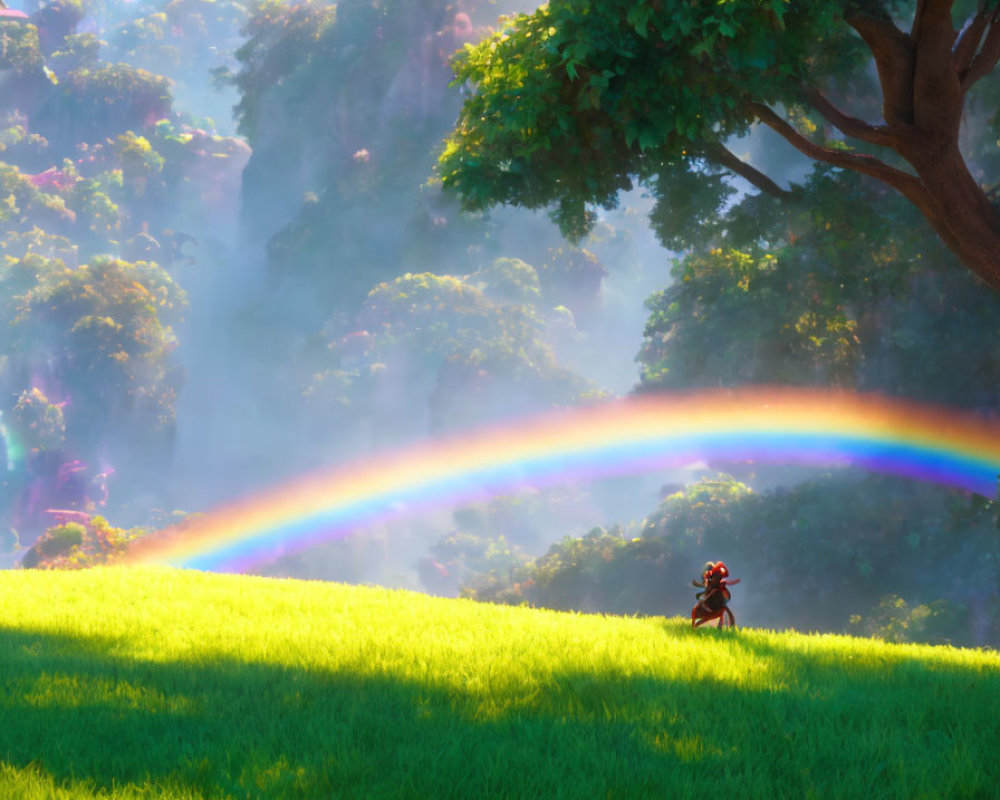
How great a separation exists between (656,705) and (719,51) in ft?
23.3

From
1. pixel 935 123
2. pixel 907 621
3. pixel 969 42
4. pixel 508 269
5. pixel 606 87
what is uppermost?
pixel 508 269

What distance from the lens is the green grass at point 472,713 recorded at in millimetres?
3885

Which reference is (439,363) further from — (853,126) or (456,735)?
(456,735)

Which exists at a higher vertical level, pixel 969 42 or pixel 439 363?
pixel 439 363

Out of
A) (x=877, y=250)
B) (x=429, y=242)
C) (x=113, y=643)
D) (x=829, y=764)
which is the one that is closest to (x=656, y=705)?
(x=829, y=764)

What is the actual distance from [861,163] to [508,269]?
78.6 metres

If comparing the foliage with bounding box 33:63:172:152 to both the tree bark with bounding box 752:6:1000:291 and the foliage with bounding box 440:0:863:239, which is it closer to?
the foliage with bounding box 440:0:863:239

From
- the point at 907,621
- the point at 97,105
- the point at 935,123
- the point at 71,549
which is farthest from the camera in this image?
the point at 97,105

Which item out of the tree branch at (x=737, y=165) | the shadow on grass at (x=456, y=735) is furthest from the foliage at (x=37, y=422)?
the shadow on grass at (x=456, y=735)

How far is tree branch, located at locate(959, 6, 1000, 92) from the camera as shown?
10.2 meters

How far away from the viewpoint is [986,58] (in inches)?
404

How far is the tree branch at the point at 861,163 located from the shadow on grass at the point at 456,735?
245 inches

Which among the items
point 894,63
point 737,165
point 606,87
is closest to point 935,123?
point 894,63

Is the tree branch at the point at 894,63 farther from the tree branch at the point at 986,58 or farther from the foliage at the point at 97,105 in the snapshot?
the foliage at the point at 97,105
